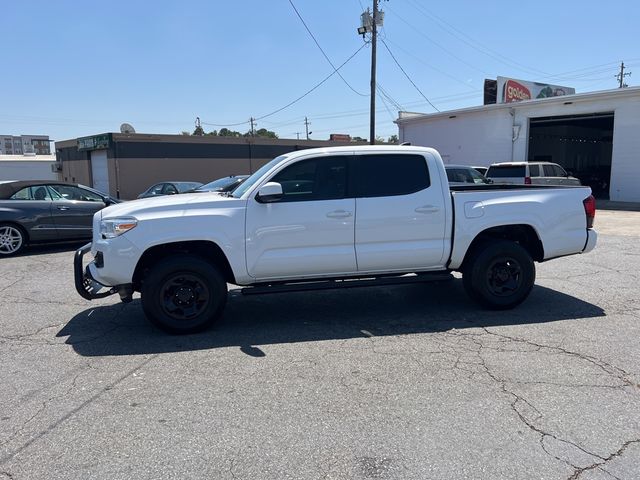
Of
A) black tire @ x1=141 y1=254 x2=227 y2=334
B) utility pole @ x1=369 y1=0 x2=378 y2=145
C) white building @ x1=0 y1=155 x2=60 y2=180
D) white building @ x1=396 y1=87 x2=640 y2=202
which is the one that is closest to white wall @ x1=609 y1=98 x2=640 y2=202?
white building @ x1=396 y1=87 x2=640 y2=202

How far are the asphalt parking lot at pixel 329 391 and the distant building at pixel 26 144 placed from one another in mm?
101972

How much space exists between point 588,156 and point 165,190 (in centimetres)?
3333

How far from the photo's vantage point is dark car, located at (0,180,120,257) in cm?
1067

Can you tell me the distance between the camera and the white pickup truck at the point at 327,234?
17.5ft

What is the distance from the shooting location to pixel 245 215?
5.44 meters

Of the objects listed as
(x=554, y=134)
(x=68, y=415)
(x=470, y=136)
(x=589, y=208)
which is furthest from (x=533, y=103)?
(x=68, y=415)

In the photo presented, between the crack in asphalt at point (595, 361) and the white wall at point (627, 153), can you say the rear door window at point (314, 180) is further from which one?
the white wall at point (627, 153)

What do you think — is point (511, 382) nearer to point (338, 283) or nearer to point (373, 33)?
point (338, 283)

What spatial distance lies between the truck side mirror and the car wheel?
7.79 metres

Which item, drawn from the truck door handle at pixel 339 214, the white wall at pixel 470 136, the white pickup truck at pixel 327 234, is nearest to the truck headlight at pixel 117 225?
the white pickup truck at pixel 327 234

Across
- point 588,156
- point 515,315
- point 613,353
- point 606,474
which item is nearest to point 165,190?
point 515,315

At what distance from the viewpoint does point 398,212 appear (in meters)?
5.74

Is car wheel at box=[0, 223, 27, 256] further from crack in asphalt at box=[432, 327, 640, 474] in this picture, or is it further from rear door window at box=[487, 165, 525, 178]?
rear door window at box=[487, 165, 525, 178]

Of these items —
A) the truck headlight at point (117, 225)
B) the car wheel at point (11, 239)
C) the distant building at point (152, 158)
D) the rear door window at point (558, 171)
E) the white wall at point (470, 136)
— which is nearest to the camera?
the truck headlight at point (117, 225)
